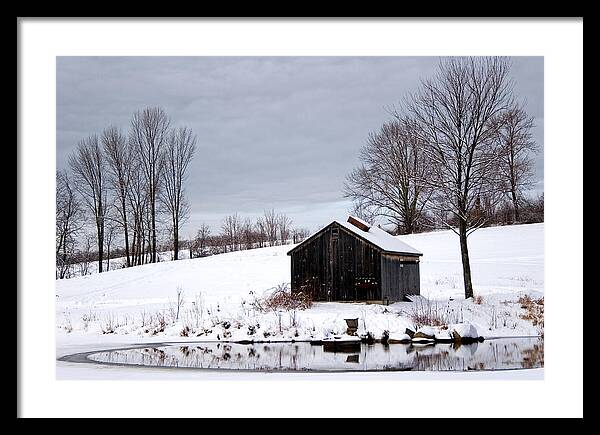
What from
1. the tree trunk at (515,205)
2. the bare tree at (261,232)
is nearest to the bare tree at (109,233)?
the bare tree at (261,232)

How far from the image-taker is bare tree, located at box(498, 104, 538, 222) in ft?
51.6

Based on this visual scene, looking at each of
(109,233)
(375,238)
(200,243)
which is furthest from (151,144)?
(375,238)

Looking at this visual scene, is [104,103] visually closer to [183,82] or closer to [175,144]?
[183,82]

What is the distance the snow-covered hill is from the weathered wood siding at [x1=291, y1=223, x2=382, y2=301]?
49 centimetres

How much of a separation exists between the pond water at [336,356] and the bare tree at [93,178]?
583cm

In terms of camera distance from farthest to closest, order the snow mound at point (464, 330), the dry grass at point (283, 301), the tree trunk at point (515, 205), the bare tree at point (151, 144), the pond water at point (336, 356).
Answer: the bare tree at point (151, 144) → the tree trunk at point (515, 205) → the dry grass at point (283, 301) → the snow mound at point (464, 330) → the pond water at point (336, 356)

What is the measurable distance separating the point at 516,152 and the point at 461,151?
4.78ft

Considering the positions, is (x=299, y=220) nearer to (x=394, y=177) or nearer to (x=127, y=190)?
(x=394, y=177)

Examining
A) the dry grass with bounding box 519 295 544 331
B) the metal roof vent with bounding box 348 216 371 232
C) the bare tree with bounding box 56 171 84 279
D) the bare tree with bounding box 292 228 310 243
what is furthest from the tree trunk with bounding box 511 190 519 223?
the bare tree with bounding box 56 171 84 279

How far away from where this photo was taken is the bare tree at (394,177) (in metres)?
18.0

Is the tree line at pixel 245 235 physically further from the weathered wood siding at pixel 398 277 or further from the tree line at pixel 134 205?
the weathered wood siding at pixel 398 277

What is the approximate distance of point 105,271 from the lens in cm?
1848

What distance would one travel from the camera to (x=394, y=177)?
63.8 ft
